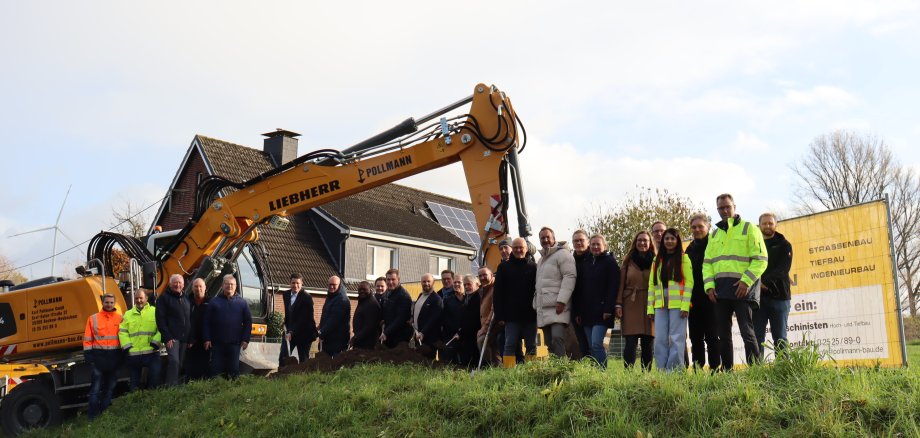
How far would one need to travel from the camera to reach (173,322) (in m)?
13.0

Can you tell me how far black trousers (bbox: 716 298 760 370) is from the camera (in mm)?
8930

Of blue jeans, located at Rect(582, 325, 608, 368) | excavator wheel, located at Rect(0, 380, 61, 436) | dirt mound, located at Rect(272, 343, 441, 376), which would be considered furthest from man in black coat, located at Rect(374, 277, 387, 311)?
excavator wheel, located at Rect(0, 380, 61, 436)

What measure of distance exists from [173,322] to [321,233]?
20838 millimetres

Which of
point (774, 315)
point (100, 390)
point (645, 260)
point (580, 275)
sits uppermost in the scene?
point (645, 260)

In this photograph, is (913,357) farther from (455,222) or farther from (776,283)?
(455,222)

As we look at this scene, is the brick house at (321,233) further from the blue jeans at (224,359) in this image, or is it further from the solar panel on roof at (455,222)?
the blue jeans at (224,359)

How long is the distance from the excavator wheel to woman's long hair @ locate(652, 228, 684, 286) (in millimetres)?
8940

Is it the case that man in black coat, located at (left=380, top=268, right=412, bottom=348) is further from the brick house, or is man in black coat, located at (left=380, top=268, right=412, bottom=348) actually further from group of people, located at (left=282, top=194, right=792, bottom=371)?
the brick house

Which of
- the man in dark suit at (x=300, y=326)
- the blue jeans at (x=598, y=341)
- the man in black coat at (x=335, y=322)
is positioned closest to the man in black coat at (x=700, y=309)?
the blue jeans at (x=598, y=341)

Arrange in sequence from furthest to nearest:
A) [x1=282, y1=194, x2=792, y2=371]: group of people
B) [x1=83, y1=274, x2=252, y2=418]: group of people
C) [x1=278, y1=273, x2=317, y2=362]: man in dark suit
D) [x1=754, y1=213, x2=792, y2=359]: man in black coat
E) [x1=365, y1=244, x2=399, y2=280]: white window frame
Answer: [x1=365, y1=244, x2=399, y2=280]: white window frame
[x1=278, y1=273, x2=317, y2=362]: man in dark suit
[x1=83, y1=274, x2=252, y2=418]: group of people
[x1=754, y1=213, x2=792, y2=359]: man in black coat
[x1=282, y1=194, x2=792, y2=371]: group of people

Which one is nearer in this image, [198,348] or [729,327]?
[729,327]

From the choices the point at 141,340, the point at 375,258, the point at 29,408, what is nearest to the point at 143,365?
the point at 141,340

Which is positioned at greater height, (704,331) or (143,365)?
(704,331)

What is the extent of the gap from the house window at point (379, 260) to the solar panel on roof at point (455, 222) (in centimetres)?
477
